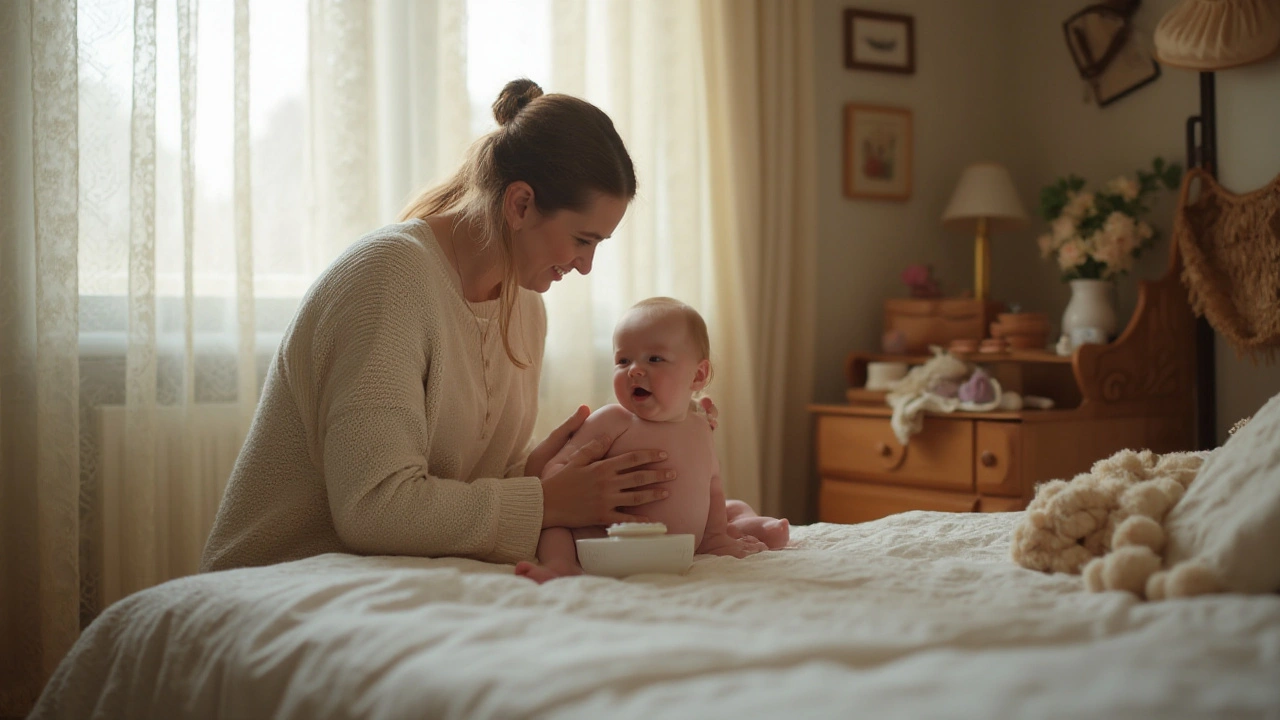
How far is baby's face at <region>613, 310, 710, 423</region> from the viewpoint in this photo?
1.54 meters

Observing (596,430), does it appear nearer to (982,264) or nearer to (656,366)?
(656,366)

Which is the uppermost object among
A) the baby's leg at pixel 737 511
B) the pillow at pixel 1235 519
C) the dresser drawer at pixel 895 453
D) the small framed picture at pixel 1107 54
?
the small framed picture at pixel 1107 54

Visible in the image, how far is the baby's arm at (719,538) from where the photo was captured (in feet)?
4.91

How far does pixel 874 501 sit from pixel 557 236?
1.80 meters

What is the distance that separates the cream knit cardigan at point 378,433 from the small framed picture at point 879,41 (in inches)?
101

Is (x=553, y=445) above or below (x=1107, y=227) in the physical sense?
below

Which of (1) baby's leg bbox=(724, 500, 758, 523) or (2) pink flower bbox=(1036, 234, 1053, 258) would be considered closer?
(1) baby's leg bbox=(724, 500, 758, 523)

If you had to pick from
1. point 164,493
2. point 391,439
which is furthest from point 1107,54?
point 164,493

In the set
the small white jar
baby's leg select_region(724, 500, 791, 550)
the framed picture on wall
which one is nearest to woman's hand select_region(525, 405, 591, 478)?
baby's leg select_region(724, 500, 791, 550)

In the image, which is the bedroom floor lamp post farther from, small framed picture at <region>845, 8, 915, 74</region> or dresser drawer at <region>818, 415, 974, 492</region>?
small framed picture at <region>845, 8, 915, 74</region>

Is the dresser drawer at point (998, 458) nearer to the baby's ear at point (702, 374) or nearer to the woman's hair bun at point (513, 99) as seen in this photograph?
the baby's ear at point (702, 374)

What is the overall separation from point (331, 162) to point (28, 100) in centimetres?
72

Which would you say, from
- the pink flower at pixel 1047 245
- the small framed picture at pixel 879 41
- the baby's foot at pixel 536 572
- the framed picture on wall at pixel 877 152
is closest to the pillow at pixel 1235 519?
the baby's foot at pixel 536 572

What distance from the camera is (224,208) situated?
2.75 metres
